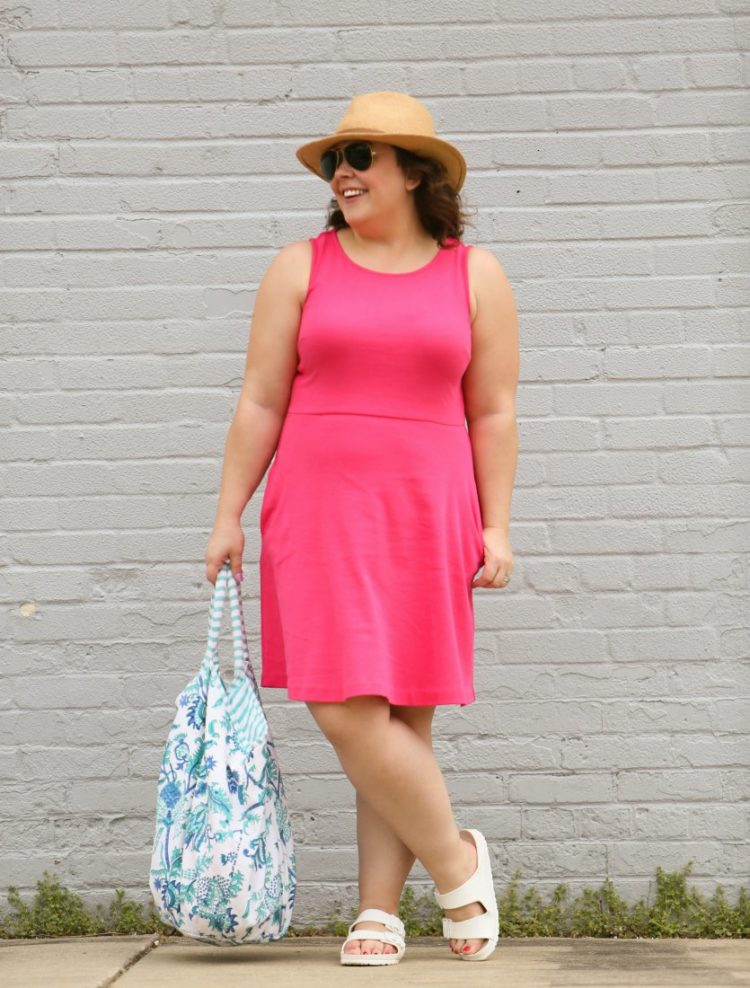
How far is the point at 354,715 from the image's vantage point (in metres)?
2.93

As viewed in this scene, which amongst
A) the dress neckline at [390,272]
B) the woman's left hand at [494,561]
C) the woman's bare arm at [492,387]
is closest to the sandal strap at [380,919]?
the woman's left hand at [494,561]

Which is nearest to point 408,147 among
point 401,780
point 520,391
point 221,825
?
point 520,391

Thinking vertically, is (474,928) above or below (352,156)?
below

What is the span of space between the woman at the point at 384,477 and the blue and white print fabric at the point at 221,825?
5.4 inches

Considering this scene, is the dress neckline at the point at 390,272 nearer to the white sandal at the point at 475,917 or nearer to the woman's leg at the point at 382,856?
the woman's leg at the point at 382,856

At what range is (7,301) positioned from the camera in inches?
145

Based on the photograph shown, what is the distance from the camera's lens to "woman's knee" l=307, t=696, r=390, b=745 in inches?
115

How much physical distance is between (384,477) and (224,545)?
0.40 m

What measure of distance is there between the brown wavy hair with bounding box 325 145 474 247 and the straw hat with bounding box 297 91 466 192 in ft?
0.07

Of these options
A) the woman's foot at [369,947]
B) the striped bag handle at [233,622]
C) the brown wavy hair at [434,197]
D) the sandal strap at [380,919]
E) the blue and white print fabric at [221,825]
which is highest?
the brown wavy hair at [434,197]

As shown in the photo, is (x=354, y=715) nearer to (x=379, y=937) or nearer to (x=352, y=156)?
(x=379, y=937)

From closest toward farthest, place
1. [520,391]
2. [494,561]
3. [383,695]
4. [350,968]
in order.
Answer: [383,695] < [350,968] < [494,561] < [520,391]

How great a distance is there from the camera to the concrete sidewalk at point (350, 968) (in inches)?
114

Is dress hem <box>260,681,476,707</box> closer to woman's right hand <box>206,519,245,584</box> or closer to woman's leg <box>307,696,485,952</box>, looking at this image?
woman's leg <box>307,696,485,952</box>
